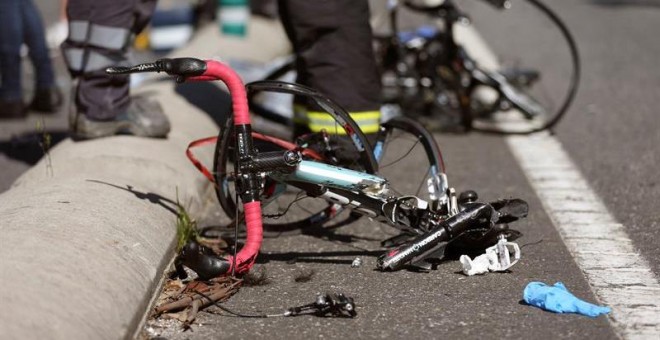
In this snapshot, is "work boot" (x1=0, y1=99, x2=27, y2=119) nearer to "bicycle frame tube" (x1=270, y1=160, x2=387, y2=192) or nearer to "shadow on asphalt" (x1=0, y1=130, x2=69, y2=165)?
"shadow on asphalt" (x1=0, y1=130, x2=69, y2=165)

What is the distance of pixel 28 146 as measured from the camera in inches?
239

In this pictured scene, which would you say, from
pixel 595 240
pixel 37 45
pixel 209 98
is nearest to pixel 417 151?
pixel 595 240

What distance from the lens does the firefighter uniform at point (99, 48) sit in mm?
4980

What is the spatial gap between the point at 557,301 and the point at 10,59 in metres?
4.14

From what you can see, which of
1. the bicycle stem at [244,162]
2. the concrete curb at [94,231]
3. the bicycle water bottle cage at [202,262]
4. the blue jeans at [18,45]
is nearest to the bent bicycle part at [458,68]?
the concrete curb at [94,231]

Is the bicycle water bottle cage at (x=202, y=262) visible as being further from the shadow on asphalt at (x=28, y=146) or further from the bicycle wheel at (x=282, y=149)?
the shadow on asphalt at (x=28, y=146)

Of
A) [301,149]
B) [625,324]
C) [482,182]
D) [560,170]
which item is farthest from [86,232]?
[560,170]

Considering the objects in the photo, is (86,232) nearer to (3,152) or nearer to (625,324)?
(625,324)

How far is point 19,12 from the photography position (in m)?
6.71

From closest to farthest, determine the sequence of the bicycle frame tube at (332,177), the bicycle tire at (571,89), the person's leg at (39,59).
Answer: the bicycle frame tube at (332,177) < the bicycle tire at (571,89) < the person's leg at (39,59)

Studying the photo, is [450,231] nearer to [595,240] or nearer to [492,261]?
[492,261]

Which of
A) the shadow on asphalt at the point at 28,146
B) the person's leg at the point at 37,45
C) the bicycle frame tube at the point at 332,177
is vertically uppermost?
the bicycle frame tube at the point at 332,177

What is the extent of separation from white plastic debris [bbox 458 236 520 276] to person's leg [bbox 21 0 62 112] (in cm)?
372

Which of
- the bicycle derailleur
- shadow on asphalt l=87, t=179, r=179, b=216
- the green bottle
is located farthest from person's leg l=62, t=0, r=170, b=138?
the green bottle
